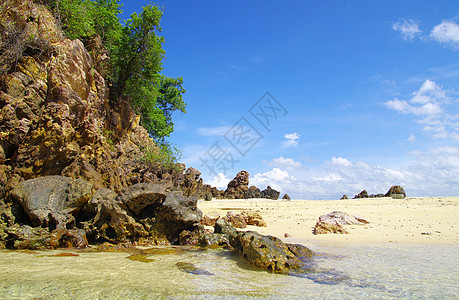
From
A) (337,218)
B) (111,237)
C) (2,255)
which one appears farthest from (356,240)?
(2,255)

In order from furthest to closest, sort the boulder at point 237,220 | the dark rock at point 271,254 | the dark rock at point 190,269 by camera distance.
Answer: the boulder at point 237,220, the dark rock at point 271,254, the dark rock at point 190,269

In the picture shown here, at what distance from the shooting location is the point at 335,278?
15.6 feet

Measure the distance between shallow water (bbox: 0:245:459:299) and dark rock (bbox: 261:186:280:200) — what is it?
25.4 meters

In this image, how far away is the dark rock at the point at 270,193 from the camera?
3200 centimetres

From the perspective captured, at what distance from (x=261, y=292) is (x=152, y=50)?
17.2 meters

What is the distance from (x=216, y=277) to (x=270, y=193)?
2836cm

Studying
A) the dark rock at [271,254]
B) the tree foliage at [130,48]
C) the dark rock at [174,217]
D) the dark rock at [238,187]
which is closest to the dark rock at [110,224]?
the dark rock at [174,217]

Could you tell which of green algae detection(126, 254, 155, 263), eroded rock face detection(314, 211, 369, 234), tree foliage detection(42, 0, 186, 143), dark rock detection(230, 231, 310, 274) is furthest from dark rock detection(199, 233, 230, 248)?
tree foliage detection(42, 0, 186, 143)

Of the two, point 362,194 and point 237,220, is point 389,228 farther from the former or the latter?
point 362,194

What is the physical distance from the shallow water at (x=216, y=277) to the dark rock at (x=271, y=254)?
0.25 metres

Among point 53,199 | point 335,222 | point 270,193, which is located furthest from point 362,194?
point 53,199

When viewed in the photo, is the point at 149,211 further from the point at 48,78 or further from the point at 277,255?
the point at 48,78

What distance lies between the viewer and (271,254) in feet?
18.3

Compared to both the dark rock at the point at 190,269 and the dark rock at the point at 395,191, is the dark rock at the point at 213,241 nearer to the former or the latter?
the dark rock at the point at 190,269
